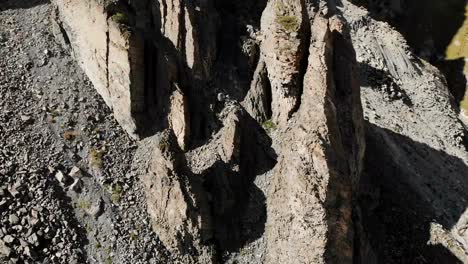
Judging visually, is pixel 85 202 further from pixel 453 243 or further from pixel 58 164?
pixel 453 243

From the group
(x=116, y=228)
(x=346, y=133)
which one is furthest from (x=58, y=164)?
(x=346, y=133)

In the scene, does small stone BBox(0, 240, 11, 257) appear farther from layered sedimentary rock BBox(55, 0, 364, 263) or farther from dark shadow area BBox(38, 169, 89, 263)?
layered sedimentary rock BBox(55, 0, 364, 263)

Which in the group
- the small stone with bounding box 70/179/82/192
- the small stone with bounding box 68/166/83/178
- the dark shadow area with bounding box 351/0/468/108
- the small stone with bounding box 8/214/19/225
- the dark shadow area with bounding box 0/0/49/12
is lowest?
the dark shadow area with bounding box 351/0/468/108

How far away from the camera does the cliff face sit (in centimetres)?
3406

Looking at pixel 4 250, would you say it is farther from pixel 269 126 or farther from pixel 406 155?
pixel 406 155

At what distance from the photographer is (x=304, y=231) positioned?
33.6m

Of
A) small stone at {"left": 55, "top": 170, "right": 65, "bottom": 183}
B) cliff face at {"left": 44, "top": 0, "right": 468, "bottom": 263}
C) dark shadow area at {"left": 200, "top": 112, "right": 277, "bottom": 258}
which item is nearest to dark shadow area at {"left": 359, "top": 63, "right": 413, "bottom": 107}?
cliff face at {"left": 44, "top": 0, "right": 468, "bottom": 263}

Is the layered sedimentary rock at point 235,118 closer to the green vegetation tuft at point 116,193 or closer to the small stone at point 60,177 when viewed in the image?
the green vegetation tuft at point 116,193

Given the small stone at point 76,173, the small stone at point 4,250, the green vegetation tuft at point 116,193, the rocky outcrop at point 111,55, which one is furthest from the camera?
the rocky outcrop at point 111,55

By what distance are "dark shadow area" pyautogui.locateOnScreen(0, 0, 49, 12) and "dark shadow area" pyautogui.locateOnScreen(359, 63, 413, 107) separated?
1373 inches

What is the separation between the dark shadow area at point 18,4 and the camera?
4988 centimetres

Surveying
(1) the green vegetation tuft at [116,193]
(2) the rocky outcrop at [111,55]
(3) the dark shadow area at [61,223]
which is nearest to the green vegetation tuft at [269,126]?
(2) the rocky outcrop at [111,55]

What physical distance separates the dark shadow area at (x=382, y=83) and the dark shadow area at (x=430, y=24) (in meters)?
25.0

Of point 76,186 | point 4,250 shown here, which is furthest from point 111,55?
point 4,250
